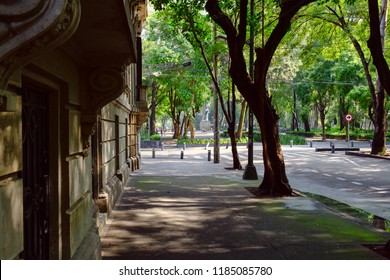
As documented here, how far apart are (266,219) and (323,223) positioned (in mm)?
1176

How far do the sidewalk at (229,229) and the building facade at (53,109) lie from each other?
121 cm

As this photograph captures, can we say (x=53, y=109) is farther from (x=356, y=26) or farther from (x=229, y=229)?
(x=356, y=26)

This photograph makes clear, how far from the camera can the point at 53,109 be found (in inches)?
186

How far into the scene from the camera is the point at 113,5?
3557mm

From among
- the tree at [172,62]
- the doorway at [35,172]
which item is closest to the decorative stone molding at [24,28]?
the doorway at [35,172]

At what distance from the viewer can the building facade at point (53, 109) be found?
2.44 m

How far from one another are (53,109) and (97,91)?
1.14m

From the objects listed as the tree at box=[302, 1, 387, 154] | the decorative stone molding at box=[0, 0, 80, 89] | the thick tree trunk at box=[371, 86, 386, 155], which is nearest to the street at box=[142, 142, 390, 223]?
the thick tree trunk at box=[371, 86, 386, 155]

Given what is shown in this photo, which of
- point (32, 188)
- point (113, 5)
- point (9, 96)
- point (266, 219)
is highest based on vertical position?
point (113, 5)

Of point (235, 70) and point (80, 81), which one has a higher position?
point (235, 70)

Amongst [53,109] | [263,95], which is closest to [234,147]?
[263,95]

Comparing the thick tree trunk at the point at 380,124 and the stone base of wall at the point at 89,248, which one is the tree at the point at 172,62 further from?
the stone base of wall at the point at 89,248

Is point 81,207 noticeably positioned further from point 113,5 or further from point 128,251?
point 113,5

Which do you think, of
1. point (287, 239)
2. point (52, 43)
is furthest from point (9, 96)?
point (287, 239)
